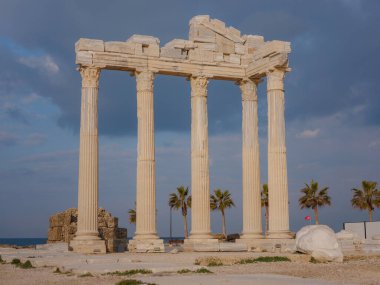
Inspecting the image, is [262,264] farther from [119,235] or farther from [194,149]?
[119,235]

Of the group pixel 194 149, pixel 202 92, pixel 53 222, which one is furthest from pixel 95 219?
pixel 53 222

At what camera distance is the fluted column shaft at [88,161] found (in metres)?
35.5

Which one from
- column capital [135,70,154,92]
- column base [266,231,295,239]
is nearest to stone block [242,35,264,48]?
column capital [135,70,154,92]

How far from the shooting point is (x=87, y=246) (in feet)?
114

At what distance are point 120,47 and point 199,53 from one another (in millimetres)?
5914

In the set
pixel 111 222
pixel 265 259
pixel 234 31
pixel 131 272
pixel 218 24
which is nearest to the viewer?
pixel 131 272

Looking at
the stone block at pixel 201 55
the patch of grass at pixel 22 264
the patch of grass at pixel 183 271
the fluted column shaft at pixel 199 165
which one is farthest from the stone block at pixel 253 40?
the patch of grass at pixel 183 271

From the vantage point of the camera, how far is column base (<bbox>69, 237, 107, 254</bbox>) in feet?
114

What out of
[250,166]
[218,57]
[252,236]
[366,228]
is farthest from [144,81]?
[366,228]

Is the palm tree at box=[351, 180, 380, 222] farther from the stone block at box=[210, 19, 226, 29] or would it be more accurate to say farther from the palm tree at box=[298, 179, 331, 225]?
the stone block at box=[210, 19, 226, 29]

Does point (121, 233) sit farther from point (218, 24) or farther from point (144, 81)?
point (218, 24)

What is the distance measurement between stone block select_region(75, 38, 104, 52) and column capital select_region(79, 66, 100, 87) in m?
1.25

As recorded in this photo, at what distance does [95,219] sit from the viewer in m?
35.8

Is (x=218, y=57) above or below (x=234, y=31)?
below
